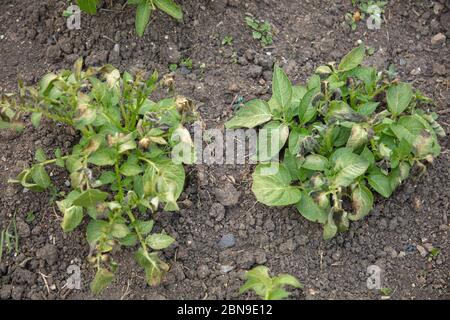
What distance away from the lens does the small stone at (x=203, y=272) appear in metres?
2.42

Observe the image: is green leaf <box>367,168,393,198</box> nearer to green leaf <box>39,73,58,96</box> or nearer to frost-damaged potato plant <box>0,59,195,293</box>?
frost-damaged potato plant <box>0,59,195,293</box>

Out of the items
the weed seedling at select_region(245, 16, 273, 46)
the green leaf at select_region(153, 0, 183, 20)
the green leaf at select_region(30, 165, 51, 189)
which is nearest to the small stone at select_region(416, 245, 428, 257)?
the weed seedling at select_region(245, 16, 273, 46)

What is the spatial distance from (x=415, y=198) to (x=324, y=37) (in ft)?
2.77

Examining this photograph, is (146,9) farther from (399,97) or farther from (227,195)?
(399,97)

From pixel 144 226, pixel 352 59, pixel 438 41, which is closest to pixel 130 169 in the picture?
pixel 144 226

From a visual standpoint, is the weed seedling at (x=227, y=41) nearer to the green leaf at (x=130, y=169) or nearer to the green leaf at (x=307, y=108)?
the green leaf at (x=307, y=108)

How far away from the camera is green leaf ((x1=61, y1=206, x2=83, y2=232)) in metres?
2.30

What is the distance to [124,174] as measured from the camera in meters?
2.41

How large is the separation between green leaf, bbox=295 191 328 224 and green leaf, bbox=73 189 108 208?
2.45 ft

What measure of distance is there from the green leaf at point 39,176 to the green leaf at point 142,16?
711 millimetres

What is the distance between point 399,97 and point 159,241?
1104mm

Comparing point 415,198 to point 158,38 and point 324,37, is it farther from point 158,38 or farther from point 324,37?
point 158,38

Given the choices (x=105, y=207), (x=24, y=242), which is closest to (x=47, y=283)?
(x=24, y=242)

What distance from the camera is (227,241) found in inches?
98.0
